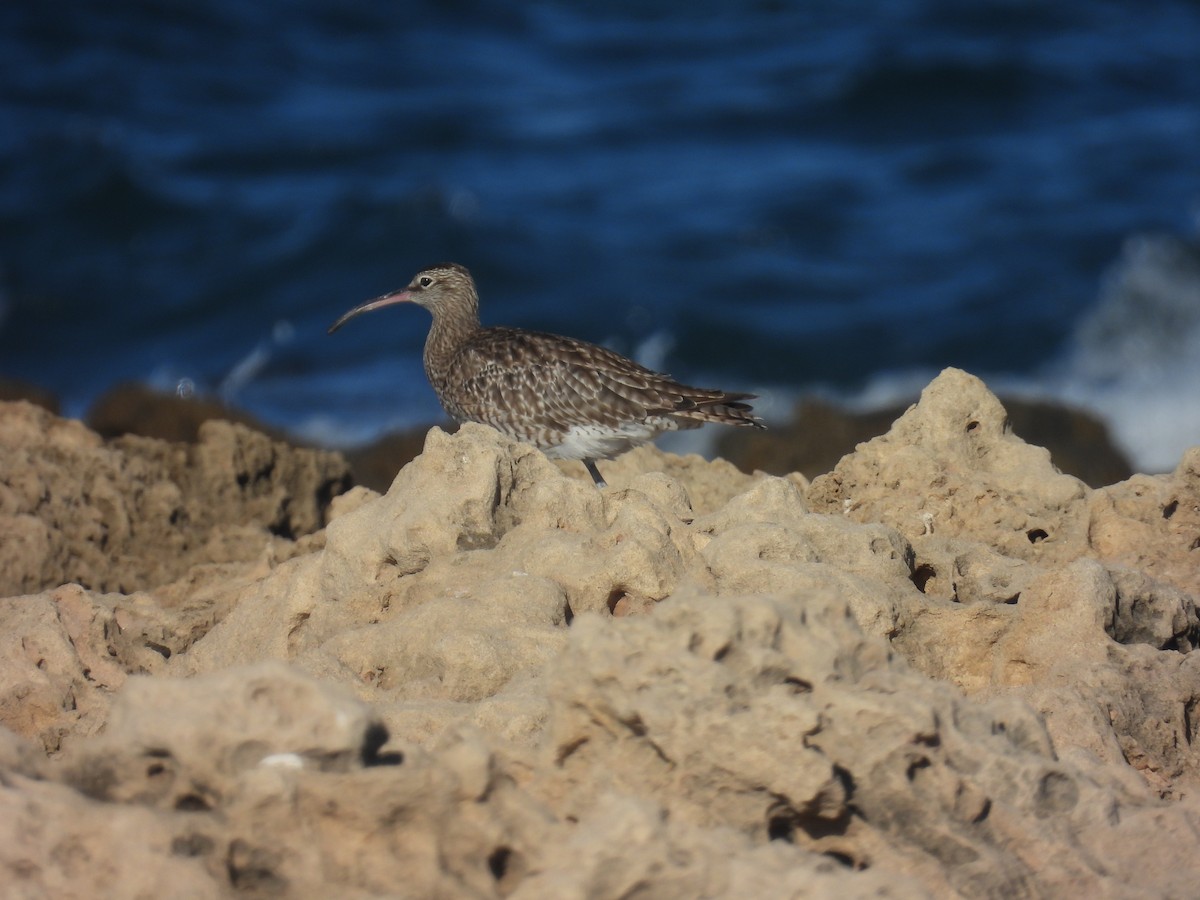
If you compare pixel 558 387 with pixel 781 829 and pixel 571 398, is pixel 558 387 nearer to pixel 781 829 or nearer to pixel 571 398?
pixel 571 398

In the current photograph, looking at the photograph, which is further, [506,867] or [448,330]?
[448,330]

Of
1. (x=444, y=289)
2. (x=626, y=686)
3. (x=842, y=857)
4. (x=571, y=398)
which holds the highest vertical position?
(x=444, y=289)

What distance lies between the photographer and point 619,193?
73.6ft

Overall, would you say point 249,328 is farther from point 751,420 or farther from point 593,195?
point 751,420

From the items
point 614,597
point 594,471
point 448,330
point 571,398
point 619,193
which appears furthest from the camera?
point 619,193

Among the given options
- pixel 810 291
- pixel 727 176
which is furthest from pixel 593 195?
pixel 810 291

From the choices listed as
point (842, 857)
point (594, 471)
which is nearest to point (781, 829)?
point (842, 857)

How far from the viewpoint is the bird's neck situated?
1091cm

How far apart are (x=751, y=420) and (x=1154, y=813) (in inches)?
240

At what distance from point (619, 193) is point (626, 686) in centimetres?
1919

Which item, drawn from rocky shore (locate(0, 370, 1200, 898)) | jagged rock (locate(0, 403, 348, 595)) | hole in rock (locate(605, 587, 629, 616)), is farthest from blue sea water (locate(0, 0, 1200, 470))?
hole in rock (locate(605, 587, 629, 616))

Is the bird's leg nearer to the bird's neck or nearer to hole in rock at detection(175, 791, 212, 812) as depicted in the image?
the bird's neck

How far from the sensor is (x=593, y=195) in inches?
875

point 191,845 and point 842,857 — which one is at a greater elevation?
point 842,857
